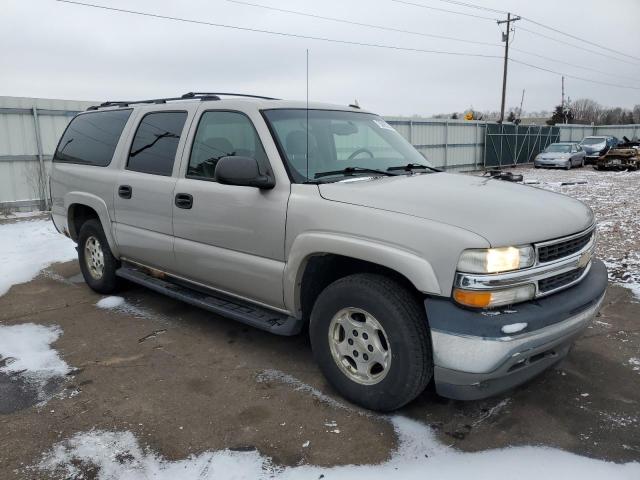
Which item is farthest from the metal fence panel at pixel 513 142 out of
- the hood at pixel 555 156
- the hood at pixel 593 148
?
the hood at pixel 593 148

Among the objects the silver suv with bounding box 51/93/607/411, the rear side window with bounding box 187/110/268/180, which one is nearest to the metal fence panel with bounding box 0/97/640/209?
the silver suv with bounding box 51/93/607/411

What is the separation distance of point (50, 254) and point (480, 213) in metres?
6.49

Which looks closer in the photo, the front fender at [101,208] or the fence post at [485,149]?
the front fender at [101,208]

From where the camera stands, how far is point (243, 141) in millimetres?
3668

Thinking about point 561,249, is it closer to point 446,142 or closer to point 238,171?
point 238,171

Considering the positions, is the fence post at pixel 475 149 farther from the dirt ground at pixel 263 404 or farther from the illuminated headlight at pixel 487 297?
the illuminated headlight at pixel 487 297

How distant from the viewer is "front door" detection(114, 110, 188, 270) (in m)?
4.17

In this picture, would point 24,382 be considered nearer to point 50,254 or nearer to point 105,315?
point 105,315

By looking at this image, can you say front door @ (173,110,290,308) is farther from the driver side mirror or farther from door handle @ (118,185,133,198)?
door handle @ (118,185,133,198)

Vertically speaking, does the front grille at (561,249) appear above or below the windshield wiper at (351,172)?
below

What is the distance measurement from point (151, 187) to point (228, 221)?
1.06 meters

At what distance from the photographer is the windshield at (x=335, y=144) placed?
348cm

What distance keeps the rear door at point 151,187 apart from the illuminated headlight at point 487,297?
250 cm

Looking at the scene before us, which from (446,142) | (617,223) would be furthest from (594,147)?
(617,223)
